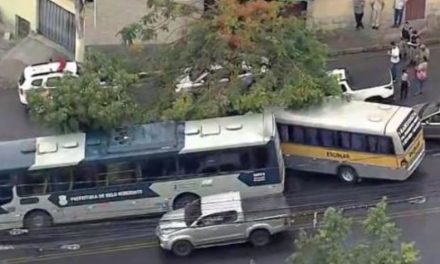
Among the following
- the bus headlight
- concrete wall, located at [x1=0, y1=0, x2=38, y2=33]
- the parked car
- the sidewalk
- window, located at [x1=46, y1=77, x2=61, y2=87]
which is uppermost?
concrete wall, located at [x1=0, y1=0, x2=38, y2=33]

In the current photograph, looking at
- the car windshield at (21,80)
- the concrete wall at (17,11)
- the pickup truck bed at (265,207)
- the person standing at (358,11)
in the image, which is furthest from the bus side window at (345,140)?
the concrete wall at (17,11)

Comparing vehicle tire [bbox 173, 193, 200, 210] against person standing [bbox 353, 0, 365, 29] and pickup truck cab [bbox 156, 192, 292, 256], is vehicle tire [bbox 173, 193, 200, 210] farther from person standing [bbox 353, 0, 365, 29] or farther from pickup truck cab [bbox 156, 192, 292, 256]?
person standing [bbox 353, 0, 365, 29]

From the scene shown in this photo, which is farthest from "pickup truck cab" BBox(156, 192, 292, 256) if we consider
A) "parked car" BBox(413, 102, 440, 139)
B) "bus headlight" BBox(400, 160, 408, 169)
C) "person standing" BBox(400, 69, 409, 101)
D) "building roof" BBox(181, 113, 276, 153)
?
"person standing" BBox(400, 69, 409, 101)

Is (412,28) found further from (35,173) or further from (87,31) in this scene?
(35,173)

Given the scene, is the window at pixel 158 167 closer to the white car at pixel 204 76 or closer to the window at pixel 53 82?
the white car at pixel 204 76

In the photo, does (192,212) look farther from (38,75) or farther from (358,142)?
(38,75)

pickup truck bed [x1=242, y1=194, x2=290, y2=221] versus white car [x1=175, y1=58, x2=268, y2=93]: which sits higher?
white car [x1=175, y1=58, x2=268, y2=93]
